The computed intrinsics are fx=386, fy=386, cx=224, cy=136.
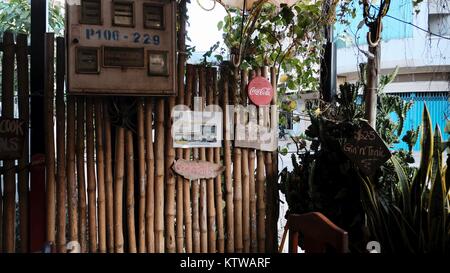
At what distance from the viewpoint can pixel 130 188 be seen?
8.41 feet

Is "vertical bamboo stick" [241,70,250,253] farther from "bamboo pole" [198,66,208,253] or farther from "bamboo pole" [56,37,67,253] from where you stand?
"bamboo pole" [56,37,67,253]

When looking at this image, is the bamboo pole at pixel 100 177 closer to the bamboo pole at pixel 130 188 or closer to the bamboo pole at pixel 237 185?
the bamboo pole at pixel 130 188

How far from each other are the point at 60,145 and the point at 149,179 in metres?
0.60

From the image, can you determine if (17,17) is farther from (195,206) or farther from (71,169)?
(195,206)

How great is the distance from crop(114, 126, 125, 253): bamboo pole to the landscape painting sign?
362 mm

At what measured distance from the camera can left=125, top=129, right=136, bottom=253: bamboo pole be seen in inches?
101

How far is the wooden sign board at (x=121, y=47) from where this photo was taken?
2.28 meters

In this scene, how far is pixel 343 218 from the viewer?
8.85 feet

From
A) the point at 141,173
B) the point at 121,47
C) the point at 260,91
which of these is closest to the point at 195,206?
the point at 141,173

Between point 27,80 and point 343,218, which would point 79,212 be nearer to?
point 27,80

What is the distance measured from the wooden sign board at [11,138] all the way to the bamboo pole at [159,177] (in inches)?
32.6

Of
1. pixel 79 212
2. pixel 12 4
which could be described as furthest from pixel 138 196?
pixel 12 4

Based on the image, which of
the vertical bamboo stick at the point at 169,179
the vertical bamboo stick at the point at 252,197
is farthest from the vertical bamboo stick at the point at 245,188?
the vertical bamboo stick at the point at 169,179

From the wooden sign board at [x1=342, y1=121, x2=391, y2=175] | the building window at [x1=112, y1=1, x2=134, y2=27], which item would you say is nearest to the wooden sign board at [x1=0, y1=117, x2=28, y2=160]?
the building window at [x1=112, y1=1, x2=134, y2=27]
